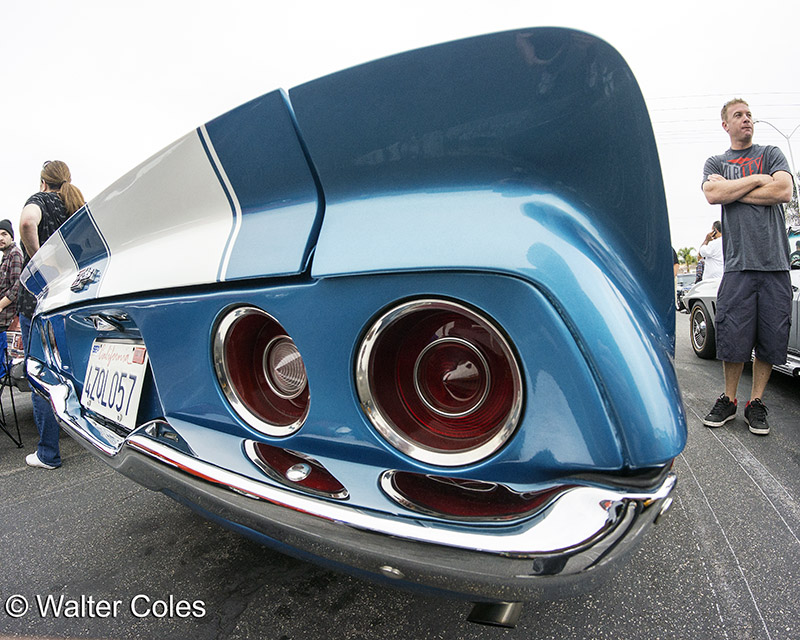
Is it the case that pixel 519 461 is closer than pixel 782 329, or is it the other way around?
pixel 519 461

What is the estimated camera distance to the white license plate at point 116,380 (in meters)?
1.28

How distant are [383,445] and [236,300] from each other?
16.2 inches

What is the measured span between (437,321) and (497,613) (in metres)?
0.52

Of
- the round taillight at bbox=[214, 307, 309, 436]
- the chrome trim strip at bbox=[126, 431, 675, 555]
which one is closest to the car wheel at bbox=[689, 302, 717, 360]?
the chrome trim strip at bbox=[126, 431, 675, 555]

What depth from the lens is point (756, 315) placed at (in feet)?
8.38

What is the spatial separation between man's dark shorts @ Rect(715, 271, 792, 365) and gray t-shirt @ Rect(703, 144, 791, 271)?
0.23 feet

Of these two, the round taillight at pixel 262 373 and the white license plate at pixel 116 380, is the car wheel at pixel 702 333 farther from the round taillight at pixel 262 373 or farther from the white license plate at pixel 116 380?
the white license plate at pixel 116 380

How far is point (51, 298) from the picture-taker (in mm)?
1623

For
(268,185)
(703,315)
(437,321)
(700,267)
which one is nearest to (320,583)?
(437,321)

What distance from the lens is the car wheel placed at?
4676 mm

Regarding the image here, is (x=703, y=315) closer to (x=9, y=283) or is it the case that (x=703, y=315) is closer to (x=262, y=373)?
(x=262, y=373)

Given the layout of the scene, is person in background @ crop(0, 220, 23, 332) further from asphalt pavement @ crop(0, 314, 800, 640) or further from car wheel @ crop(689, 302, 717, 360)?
car wheel @ crop(689, 302, 717, 360)

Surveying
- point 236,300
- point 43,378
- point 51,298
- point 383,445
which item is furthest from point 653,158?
point 43,378

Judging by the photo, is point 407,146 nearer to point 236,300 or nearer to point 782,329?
point 236,300
